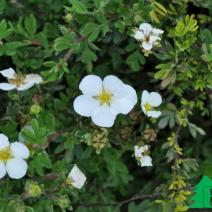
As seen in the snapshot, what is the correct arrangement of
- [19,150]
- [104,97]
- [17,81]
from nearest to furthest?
[19,150] → [104,97] → [17,81]

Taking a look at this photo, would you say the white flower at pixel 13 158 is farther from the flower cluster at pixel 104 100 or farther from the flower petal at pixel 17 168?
the flower cluster at pixel 104 100

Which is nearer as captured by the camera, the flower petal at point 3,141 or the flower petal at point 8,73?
the flower petal at point 3,141

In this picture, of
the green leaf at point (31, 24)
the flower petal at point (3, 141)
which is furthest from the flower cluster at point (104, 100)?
the green leaf at point (31, 24)

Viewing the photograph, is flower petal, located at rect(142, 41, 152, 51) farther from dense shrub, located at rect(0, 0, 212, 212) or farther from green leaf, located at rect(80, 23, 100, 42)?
green leaf, located at rect(80, 23, 100, 42)

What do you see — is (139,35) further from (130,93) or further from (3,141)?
(3,141)

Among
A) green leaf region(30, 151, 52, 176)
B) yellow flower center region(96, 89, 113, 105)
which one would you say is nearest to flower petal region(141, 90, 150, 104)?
yellow flower center region(96, 89, 113, 105)

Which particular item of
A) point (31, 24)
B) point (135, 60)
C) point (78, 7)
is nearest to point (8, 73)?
point (31, 24)

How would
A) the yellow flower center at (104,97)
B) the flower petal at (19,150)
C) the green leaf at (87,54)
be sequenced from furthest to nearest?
the green leaf at (87,54)
the yellow flower center at (104,97)
the flower petal at (19,150)
